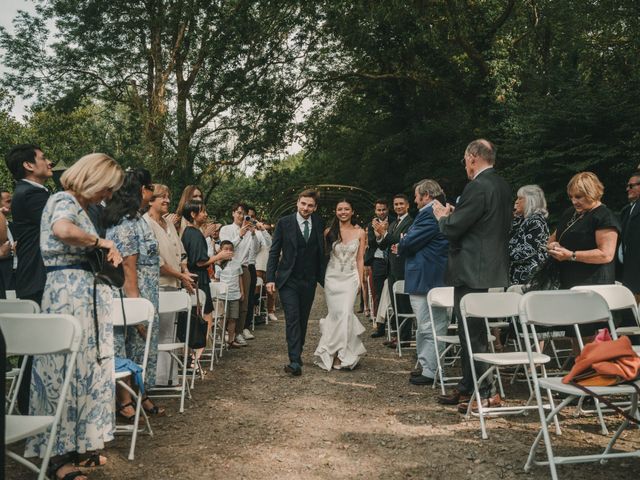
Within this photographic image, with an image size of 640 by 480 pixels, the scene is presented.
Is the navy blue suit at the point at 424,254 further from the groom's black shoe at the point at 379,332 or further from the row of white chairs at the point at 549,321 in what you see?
the groom's black shoe at the point at 379,332

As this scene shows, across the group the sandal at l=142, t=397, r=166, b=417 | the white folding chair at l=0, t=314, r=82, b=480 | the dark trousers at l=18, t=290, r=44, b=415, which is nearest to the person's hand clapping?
the white folding chair at l=0, t=314, r=82, b=480

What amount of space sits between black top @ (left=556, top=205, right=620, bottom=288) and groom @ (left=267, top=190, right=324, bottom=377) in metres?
2.96

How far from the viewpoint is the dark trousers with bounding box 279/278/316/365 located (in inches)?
301

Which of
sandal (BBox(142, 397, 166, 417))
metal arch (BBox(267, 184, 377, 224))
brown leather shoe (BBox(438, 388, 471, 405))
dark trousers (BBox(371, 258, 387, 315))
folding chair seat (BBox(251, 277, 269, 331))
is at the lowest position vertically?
sandal (BBox(142, 397, 166, 417))

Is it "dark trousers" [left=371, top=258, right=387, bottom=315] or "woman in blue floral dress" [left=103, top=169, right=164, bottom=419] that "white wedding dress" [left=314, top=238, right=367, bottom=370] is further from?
"dark trousers" [left=371, top=258, right=387, bottom=315]

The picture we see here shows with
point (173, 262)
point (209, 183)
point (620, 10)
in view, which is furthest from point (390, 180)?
point (173, 262)

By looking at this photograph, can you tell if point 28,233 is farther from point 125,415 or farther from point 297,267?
point 297,267

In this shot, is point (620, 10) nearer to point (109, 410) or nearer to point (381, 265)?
point (381, 265)

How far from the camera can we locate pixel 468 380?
582 centimetres

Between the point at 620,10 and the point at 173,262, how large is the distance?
37.5 ft

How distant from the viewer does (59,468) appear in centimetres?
391

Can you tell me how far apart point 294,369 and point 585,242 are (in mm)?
3522

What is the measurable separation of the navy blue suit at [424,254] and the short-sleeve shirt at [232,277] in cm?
322

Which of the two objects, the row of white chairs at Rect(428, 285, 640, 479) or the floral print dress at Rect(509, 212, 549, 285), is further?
the floral print dress at Rect(509, 212, 549, 285)
